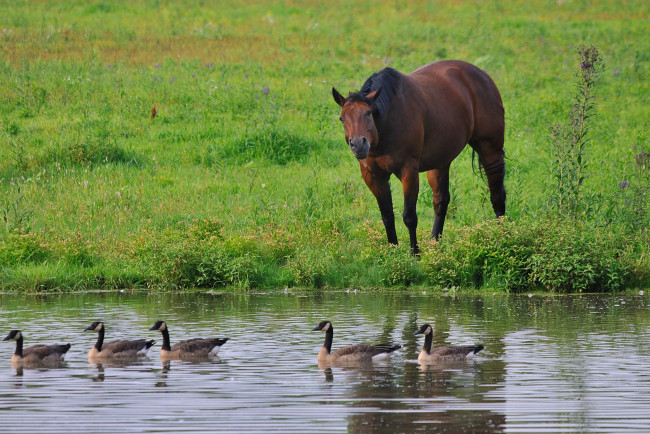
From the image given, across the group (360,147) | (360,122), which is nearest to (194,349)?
(360,147)

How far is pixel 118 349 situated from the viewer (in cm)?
1032

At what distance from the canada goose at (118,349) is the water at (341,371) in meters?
0.14

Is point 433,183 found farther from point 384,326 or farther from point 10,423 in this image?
point 10,423

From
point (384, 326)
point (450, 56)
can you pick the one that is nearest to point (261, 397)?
point (384, 326)

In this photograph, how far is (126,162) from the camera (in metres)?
21.2

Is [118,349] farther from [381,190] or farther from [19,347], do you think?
[381,190]

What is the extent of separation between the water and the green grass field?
37.2 inches

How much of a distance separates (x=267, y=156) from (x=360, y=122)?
769 centimetres

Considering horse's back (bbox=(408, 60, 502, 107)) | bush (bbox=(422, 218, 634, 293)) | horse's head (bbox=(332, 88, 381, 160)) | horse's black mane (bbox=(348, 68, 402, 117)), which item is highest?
horse's back (bbox=(408, 60, 502, 107))

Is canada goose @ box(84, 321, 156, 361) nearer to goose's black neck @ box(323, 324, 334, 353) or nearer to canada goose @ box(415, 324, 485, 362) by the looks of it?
goose's black neck @ box(323, 324, 334, 353)

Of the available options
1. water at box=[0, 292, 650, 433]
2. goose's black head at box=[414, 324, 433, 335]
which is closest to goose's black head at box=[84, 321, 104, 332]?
water at box=[0, 292, 650, 433]

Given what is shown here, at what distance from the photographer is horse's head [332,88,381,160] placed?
14.3m

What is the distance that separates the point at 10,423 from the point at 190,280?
321 inches

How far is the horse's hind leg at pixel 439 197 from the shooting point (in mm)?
16656
